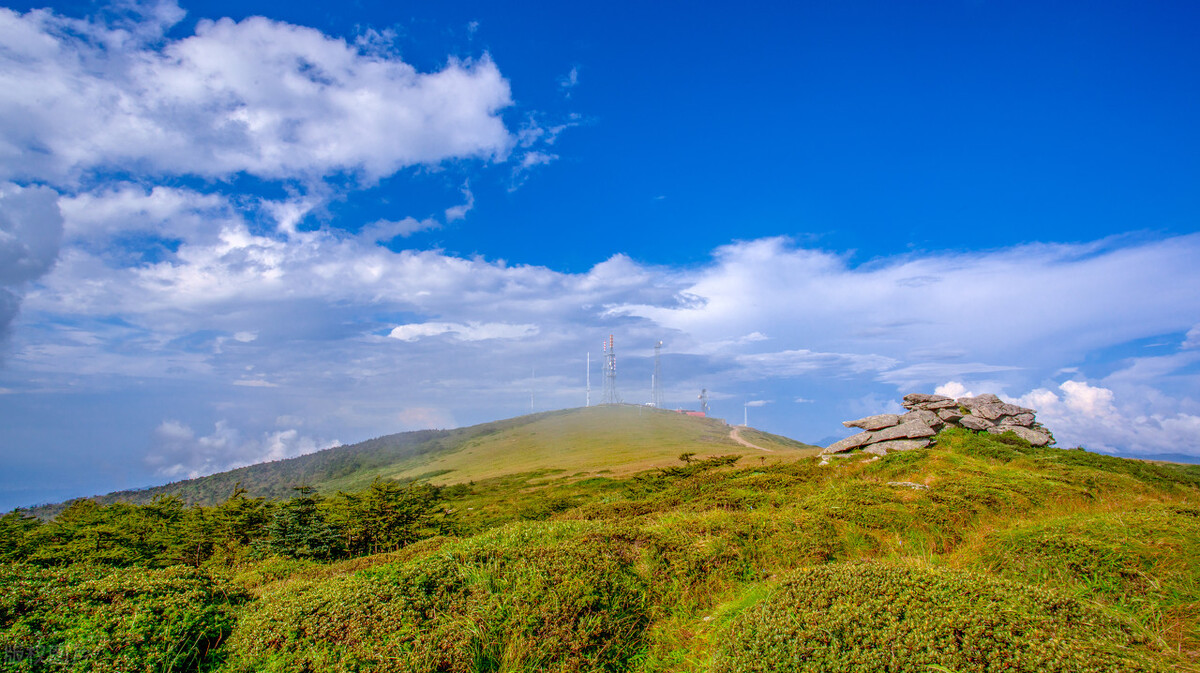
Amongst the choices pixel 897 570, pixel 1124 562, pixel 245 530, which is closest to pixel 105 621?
pixel 897 570

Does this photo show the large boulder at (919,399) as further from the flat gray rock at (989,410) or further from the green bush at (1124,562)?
the green bush at (1124,562)

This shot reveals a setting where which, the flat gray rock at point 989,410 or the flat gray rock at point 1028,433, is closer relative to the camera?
the flat gray rock at point 1028,433

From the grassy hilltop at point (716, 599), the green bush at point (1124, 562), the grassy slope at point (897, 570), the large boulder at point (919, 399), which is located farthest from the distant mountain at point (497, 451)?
the green bush at point (1124, 562)

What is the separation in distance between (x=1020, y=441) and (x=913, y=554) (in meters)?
15.4

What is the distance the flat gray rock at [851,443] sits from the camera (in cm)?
2111

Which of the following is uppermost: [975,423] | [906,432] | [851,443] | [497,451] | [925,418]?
[925,418]

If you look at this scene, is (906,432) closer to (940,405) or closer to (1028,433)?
(940,405)

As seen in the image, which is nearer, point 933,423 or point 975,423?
point 975,423

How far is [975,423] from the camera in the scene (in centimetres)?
2097

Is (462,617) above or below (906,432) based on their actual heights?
above

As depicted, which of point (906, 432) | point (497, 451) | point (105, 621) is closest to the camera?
point (105, 621)

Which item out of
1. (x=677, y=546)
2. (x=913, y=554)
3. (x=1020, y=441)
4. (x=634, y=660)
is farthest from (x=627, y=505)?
(x=1020, y=441)

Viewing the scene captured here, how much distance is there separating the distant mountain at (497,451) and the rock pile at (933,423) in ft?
129

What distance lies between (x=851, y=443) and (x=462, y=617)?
20.0 m
